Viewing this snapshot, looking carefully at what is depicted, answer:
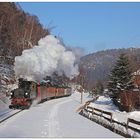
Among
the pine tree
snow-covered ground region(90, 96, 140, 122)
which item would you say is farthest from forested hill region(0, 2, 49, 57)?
the pine tree

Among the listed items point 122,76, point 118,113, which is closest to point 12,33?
point 122,76

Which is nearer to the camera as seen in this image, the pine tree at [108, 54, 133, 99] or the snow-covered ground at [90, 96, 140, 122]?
the snow-covered ground at [90, 96, 140, 122]

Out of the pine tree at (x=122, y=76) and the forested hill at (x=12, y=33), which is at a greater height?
the forested hill at (x=12, y=33)

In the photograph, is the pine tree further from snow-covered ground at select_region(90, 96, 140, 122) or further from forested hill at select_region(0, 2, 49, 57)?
forested hill at select_region(0, 2, 49, 57)

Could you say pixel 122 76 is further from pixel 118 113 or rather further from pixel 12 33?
pixel 12 33

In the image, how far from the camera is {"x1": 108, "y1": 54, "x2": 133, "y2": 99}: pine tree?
55062 millimetres

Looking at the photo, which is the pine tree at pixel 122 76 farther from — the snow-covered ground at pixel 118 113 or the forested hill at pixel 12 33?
the forested hill at pixel 12 33

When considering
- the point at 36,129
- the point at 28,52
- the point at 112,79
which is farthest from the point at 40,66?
the point at 36,129

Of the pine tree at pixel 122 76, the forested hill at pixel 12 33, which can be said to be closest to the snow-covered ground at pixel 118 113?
the pine tree at pixel 122 76

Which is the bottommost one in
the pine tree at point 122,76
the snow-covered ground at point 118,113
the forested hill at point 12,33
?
the snow-covered ground at point 118,113

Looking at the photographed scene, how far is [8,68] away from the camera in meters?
70.0

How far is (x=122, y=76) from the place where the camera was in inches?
2181

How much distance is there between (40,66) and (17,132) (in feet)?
84.1

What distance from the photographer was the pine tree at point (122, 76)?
2168 inches
